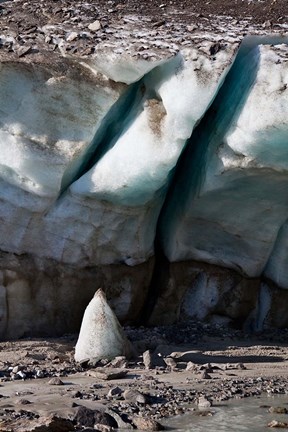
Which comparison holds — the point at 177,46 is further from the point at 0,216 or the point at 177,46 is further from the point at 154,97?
the point at 0,216

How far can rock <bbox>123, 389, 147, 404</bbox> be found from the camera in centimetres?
757

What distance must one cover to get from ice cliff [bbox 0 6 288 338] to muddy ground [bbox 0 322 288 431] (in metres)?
0.43

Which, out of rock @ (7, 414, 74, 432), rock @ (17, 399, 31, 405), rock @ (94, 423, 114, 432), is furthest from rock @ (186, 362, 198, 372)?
rock @ (7, 414, 74, 432)

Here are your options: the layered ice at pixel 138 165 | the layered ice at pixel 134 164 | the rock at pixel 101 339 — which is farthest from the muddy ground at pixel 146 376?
the layered ice at pixel 138 165

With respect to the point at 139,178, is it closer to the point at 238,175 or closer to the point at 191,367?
the point at 238,175

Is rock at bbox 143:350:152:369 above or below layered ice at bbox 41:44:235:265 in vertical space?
below

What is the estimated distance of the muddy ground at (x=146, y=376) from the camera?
24.1ft

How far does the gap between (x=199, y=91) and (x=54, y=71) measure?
1219 millimetres

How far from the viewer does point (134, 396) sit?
7.64 metres

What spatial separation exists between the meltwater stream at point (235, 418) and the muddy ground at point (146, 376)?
3.6 inches

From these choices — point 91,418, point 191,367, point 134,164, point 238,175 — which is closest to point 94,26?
point 134,164

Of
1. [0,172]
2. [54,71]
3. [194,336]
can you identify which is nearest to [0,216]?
[0,172]

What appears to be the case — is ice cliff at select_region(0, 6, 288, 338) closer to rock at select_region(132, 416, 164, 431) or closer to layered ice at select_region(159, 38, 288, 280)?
layered ice at select_region(159, 38, 288, 280)

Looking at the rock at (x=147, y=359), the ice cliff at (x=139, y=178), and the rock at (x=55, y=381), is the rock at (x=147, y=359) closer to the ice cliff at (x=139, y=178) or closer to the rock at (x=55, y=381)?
the rock at (x=55, y=381)
